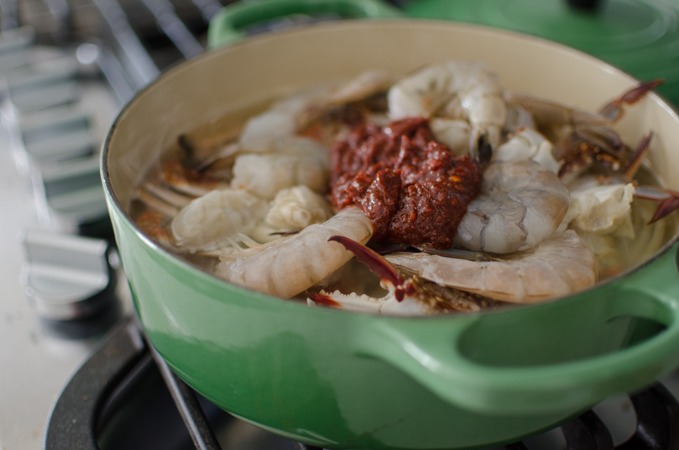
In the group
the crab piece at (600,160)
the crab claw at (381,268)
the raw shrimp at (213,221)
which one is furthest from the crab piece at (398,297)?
the crab piece at (600,160)

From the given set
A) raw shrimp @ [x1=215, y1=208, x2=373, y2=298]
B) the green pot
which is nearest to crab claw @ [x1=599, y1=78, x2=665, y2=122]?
the green pot

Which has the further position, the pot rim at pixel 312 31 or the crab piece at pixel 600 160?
the crab piece at pixel 600 160

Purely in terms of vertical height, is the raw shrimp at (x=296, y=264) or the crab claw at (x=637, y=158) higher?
the crab claw at (x=637, y=158)

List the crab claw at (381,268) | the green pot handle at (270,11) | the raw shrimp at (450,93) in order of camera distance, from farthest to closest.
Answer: the green pot handle at (270,11)
the raw shrimp at (450,93)
the crab claw at (381,268)

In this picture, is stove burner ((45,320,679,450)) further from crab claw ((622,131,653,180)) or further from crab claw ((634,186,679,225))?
crab claw ((622,131,653,180))

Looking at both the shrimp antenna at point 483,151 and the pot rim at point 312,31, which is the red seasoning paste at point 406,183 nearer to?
the shrimp antenna at point 483,151

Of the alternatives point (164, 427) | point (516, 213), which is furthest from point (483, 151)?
point (164, 427)

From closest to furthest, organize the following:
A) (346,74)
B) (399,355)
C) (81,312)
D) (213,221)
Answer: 1. (399,355)
2. (213,221)
3. (81,312)
4. (346,74)

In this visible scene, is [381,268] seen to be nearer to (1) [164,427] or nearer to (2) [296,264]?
(2) [296,264]
